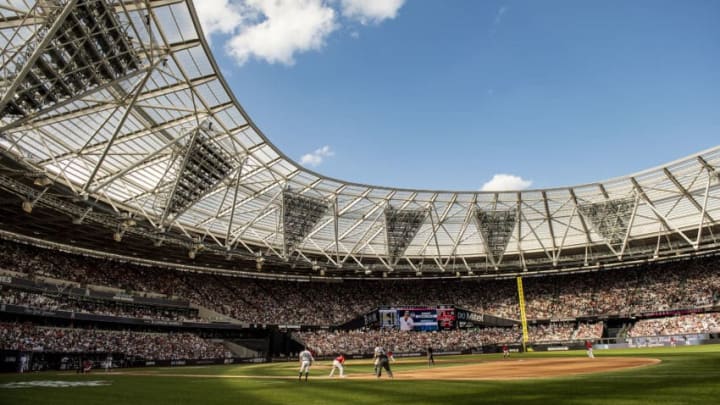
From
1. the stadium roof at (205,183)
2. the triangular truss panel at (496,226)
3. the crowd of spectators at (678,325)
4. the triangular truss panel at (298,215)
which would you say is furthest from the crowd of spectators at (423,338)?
the triangular truss panel at (298,215)

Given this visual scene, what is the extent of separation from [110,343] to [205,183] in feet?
70.6

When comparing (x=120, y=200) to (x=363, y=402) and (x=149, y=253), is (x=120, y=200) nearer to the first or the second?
(x=149, y=253)

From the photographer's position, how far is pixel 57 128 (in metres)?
29.8

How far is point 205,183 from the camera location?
120 feet

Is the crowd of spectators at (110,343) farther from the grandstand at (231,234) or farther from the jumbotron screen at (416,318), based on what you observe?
the jumbotron screen at (416,318)

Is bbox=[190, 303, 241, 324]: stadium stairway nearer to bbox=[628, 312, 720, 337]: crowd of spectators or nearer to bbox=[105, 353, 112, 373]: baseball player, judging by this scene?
bbox=[105, 353, 112, 373]: baseball player

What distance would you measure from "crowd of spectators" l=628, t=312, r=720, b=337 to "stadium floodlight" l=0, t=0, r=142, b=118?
5814cm

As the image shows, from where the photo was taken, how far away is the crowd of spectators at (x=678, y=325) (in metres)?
53.3

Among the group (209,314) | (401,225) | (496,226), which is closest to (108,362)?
(209,314)

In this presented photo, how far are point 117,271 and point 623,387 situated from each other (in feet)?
177

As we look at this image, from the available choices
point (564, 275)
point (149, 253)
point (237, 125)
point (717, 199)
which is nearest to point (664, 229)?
point (717, 199)

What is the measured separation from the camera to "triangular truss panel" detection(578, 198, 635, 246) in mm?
50469

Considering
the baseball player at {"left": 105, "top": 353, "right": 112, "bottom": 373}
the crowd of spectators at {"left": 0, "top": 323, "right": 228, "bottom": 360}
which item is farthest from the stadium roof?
the baseball player at {"left": 105, "top": 353, "right": 112, "bottom": 373}

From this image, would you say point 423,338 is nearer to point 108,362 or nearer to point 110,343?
point 110,343
